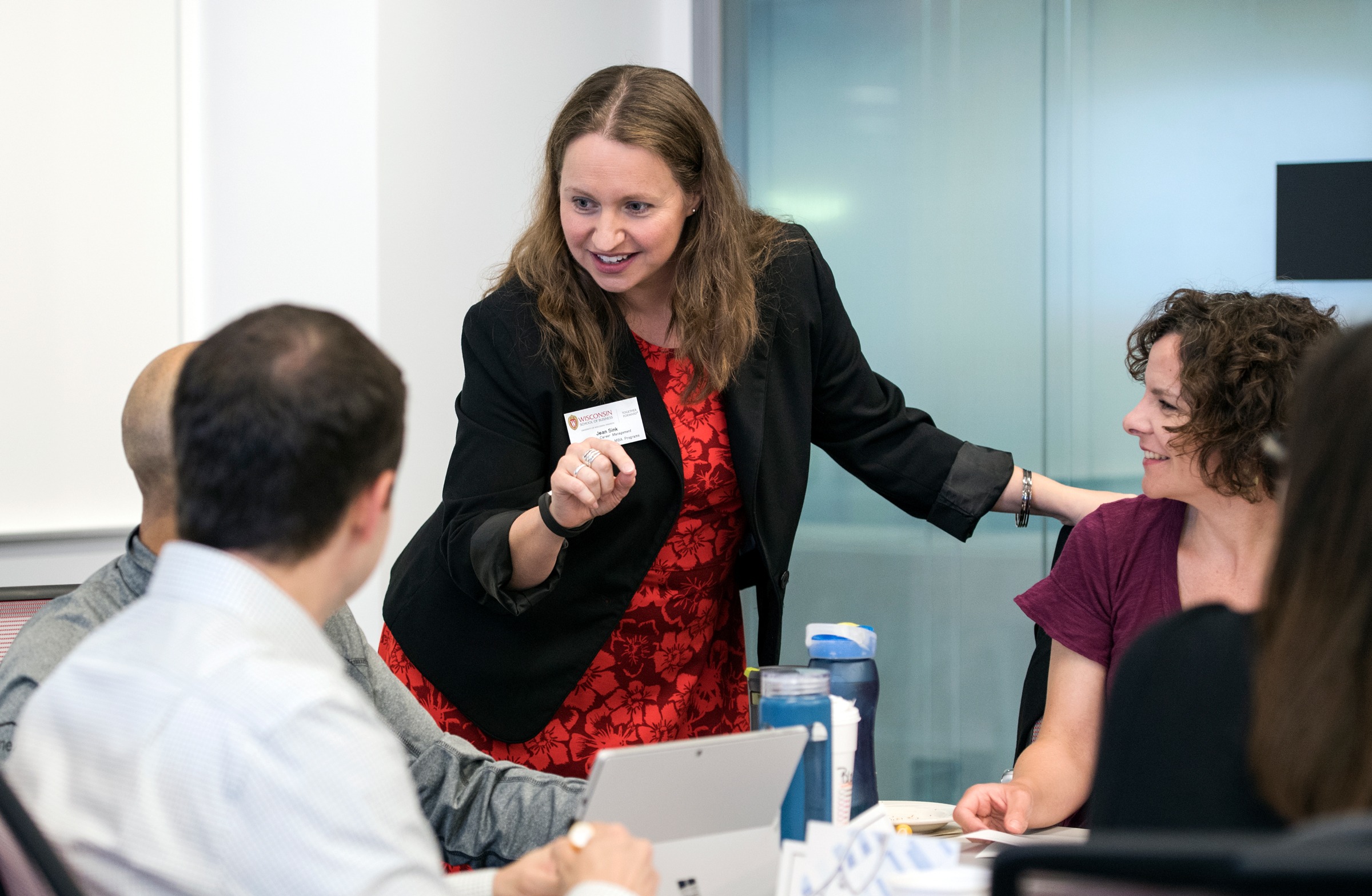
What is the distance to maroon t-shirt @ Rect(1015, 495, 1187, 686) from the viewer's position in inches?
69.5

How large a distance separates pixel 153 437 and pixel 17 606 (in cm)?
59

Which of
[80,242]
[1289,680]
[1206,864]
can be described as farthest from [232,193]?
[1206,864]

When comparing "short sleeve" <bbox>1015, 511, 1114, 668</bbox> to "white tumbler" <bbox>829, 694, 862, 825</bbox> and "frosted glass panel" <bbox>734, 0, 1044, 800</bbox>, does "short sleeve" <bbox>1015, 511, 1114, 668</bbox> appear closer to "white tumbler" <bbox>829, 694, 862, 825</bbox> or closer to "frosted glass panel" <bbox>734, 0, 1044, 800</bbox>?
"white tumbler" <bbox>829, 694, 862, 825</bbox>

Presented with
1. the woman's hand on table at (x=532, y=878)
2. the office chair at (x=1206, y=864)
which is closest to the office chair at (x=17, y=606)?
the woman's hand on table at (x=532, y=878)

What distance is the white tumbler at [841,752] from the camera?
1333 mm

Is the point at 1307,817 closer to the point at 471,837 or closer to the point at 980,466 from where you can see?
the point at 471,837

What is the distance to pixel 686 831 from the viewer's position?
116 centimetres

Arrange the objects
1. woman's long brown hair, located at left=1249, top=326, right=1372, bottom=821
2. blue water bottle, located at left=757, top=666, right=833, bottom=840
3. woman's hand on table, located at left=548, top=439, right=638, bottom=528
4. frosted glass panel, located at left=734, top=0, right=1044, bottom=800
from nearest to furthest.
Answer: woman's long brown hair, located at left=1249, top=326, right=1372, bottom=821 → blue water bottle, located at left=757, top=666, right=833, bottom=840 → woman's hand on table, located at left=548, top=439, right=638, bottom=528 → frosted glass panel, located at left=734, top=0, right=1044, bottom=800

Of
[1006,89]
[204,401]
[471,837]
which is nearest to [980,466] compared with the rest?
[471,837]

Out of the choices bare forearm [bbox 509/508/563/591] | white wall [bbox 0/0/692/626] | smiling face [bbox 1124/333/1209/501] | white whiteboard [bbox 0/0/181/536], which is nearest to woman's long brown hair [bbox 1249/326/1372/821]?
smiling face [bbox 1124/333/1209/501]

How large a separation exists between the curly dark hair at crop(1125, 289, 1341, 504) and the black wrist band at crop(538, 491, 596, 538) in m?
0.84

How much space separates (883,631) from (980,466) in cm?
171

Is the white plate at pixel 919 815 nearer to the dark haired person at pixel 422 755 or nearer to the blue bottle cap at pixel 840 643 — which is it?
the blue bottle cap at pixel 840 643

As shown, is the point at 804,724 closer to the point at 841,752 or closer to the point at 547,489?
the point at 841,752
